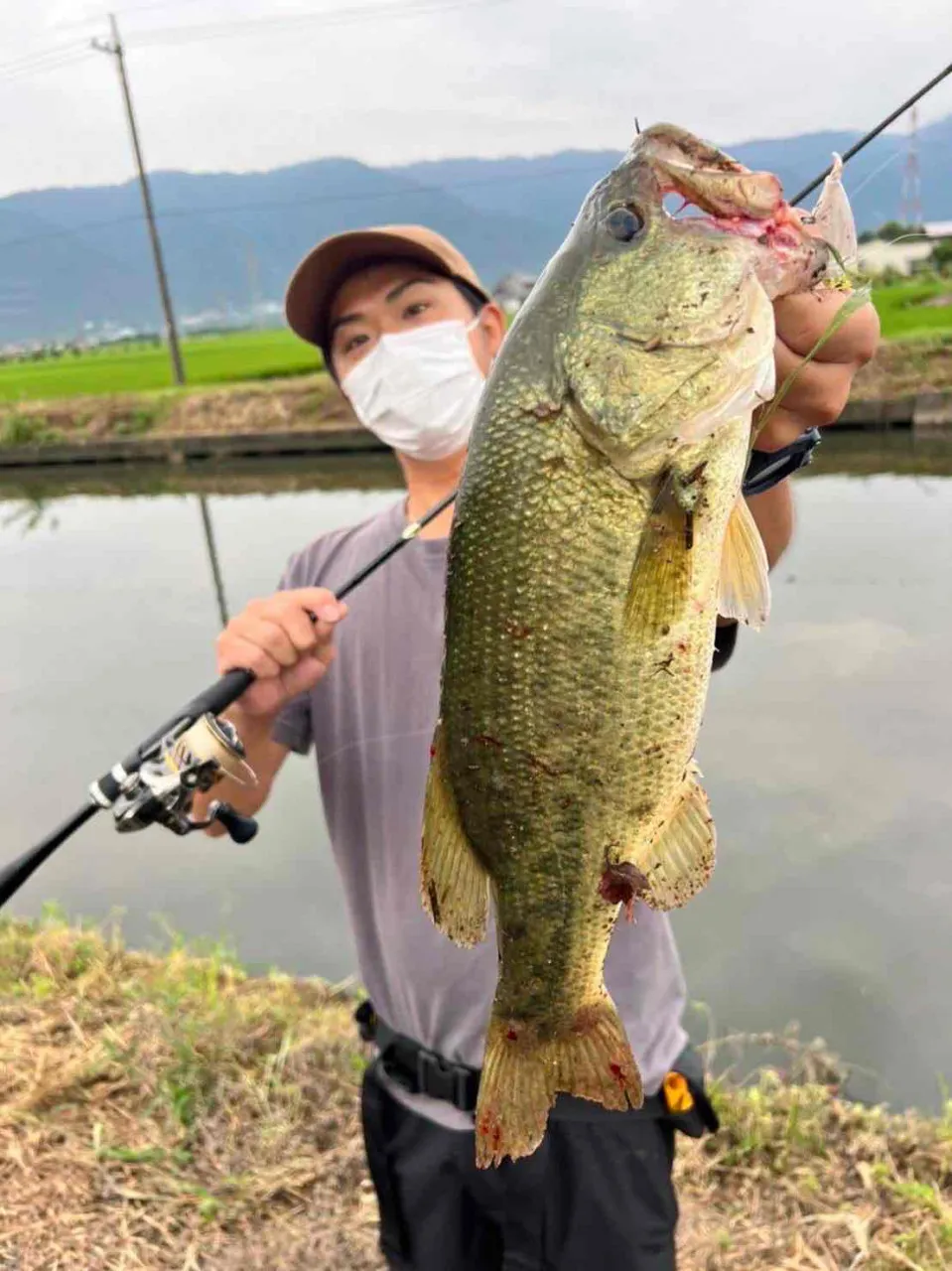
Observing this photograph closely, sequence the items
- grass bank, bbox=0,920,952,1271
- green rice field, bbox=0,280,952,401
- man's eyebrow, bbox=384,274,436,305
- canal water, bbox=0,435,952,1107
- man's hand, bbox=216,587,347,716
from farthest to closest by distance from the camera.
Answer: green rice field, bbox=0,280,952,401 → canal water, bbox=0,435,952,1107 → grass bank, bbox=0,920,952,1271 → man's eyebrow, bbox=384,274,436,305 → man's hand, bbox=216,587,347,716

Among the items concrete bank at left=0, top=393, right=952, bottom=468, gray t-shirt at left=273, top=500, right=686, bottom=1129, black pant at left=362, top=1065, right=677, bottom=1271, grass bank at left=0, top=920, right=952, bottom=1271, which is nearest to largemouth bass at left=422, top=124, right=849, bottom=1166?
gray t-shirt at left=273, top=500, right=686, bottom=1129

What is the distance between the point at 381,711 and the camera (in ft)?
7.32

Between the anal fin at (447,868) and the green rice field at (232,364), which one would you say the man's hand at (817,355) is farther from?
the green rice field at (232,364)

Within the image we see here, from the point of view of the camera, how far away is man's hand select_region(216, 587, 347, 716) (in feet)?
6.45

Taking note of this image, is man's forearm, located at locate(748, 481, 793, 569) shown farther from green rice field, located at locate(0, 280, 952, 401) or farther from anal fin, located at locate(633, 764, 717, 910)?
green rice field, located at locate(0, 280, 952, 401)

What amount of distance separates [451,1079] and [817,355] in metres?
1.62

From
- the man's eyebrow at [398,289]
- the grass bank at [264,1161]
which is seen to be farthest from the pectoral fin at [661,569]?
the grass bank at [264,1161]

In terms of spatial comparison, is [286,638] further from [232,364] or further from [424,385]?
[232,364]

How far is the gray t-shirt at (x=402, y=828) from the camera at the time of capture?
207 centimetres

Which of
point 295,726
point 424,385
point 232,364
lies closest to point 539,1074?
point 295,726

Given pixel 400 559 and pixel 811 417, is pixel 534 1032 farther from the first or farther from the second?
pixel 400 559

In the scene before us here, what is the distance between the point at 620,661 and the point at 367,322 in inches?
64.5

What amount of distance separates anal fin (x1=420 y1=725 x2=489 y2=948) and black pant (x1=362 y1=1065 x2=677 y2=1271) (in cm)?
90

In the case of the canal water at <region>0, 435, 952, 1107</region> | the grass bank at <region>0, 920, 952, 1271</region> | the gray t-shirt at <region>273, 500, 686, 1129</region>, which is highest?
the gray t-shirt at <region>273, 500, 686, 1129</region>
